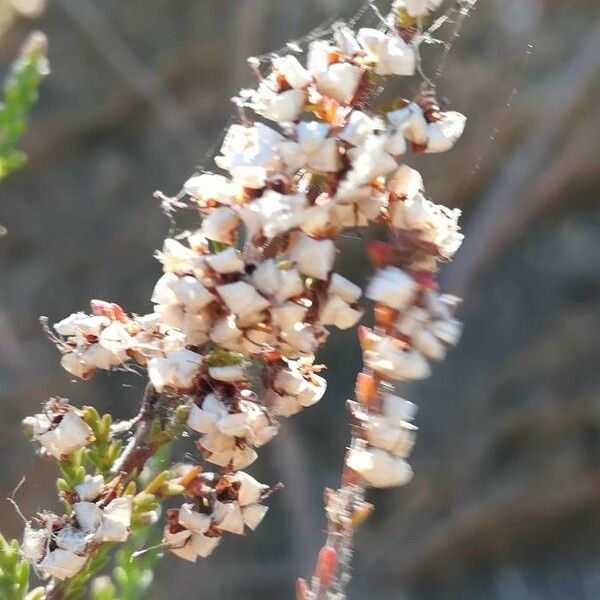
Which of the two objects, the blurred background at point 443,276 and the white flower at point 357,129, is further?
the blurred background at point 443,276

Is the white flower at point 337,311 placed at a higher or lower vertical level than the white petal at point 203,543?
higher

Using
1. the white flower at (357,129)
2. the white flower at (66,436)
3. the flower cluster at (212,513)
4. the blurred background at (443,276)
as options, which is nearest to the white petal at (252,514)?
the flower cluster at (212,513)

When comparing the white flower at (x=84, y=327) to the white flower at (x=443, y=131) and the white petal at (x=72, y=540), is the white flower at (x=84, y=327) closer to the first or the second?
the white petal at (x=72, y=540)

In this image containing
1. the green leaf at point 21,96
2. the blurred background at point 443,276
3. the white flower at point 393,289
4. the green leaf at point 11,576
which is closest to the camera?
the white flower at point 393,289

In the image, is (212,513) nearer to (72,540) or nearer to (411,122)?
(72,540)

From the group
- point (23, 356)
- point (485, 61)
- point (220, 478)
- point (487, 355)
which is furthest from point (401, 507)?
point (220, 478)

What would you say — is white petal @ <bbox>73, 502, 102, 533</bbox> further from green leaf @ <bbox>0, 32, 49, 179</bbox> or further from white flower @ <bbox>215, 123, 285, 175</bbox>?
green leaf @ <bbox>0, 32, 49, 179</bbox>

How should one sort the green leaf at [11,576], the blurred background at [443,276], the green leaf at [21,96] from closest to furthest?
1. the green leaf at [11,576]
2. the green leaf at [21,96]
3. the blurred background at [443,276]
